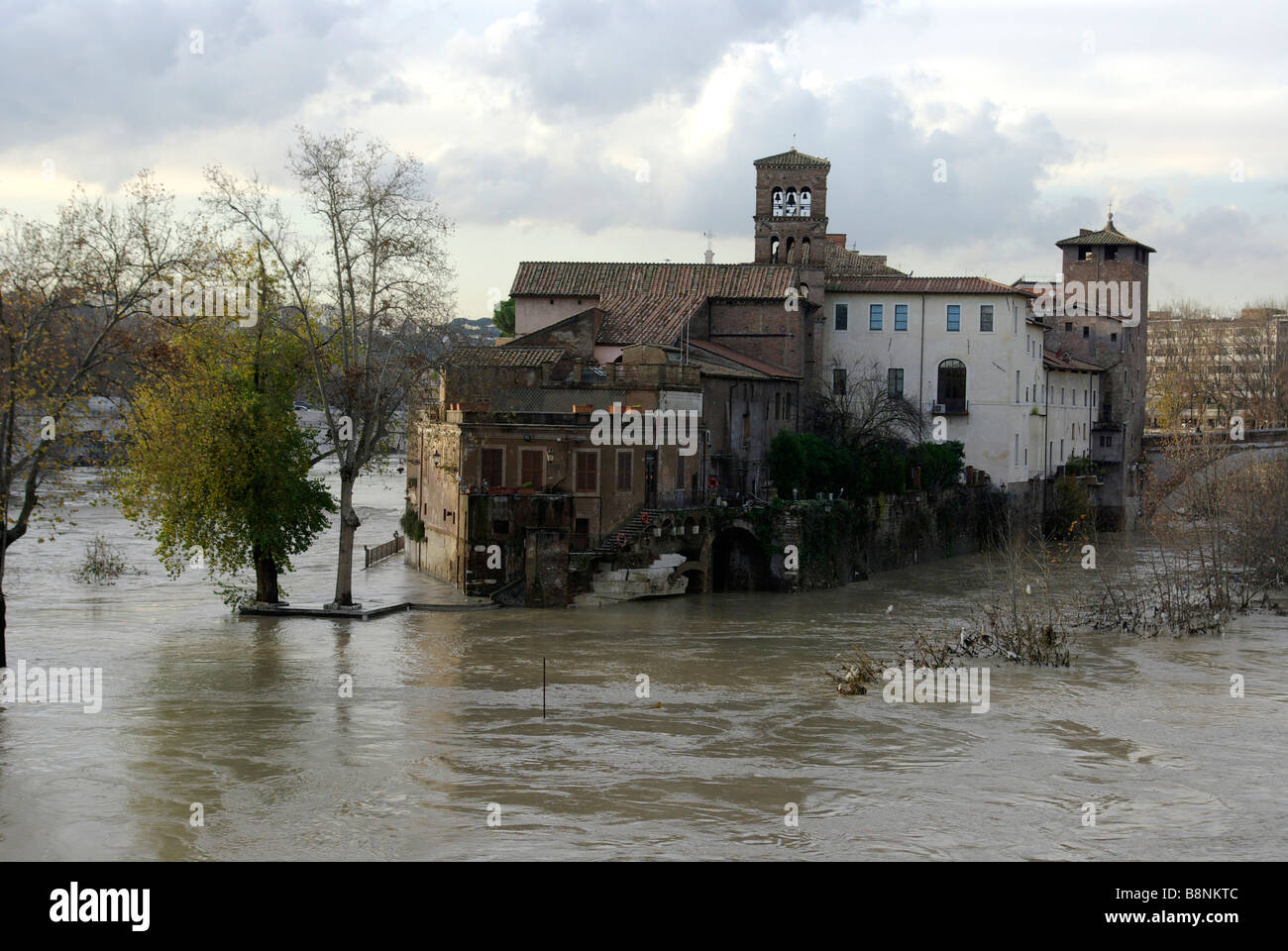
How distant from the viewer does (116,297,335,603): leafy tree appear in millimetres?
38719

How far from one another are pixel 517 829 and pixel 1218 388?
95974mm

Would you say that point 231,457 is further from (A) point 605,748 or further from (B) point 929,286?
(B) point 929,286

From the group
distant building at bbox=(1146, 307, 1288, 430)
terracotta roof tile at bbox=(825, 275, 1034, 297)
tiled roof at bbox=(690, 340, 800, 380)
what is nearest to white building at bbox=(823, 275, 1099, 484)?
terracotta roof tile at bbox=(825, 275, 1034, 297)

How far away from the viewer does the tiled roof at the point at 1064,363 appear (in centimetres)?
7612

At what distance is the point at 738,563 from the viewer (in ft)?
170

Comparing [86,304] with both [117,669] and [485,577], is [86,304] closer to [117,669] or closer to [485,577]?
[117,669]

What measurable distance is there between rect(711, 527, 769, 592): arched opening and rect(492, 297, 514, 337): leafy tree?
47.1 m

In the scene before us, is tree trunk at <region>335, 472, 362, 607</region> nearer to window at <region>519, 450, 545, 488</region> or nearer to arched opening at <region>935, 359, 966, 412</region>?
window at <region>519, 450, 545, 488</region>

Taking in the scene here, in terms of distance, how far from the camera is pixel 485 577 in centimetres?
4638

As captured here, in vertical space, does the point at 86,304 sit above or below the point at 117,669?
above

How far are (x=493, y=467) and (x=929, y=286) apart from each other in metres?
28.8
